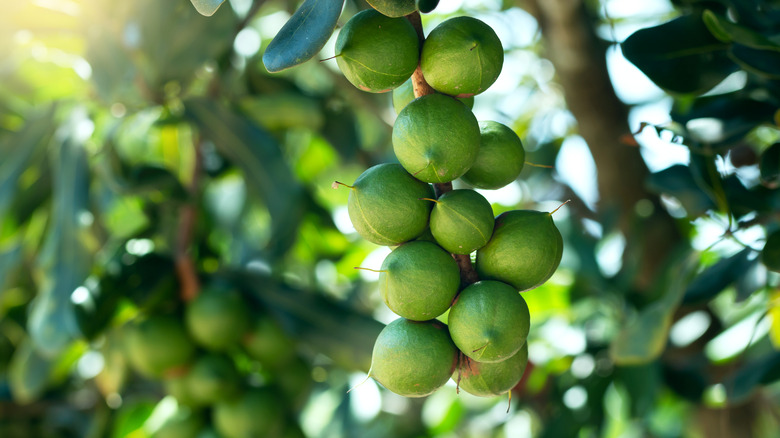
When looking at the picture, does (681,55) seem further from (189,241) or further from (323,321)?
(189,241)

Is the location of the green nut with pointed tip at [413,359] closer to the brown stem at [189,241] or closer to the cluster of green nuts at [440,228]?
the cluster of green nuts at [440,228]

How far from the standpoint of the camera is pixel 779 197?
1.29 m

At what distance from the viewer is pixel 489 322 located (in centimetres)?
65

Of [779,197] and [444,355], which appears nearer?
[444,355]

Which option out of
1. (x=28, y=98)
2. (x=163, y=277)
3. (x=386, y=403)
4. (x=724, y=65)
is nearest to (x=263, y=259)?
(x=163, y=277)

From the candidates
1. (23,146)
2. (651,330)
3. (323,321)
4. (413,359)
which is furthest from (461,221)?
(23,146)

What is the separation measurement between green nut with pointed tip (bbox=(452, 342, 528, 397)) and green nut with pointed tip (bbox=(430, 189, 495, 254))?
0.12m

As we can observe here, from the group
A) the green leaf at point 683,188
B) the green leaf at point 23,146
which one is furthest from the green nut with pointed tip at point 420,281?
the green leaf at point 23,146

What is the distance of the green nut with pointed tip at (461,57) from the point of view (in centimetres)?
69

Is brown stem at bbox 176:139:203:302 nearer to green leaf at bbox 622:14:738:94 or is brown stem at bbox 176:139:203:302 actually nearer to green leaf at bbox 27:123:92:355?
green leaf at bbox 27:123:92:355

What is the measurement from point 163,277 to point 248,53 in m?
0.86

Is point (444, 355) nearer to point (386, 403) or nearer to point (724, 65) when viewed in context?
point (724, 65)

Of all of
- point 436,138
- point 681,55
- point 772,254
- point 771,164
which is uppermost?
point 436,138

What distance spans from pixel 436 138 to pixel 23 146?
1.62 metres
